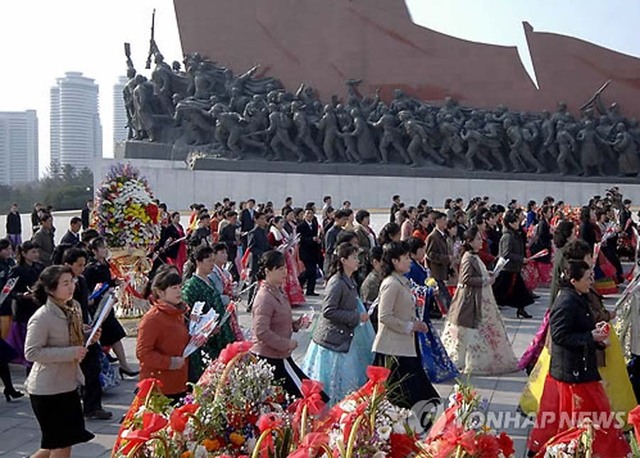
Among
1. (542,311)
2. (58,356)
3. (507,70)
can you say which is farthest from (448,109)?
(58,356)

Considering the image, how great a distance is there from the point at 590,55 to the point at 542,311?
51.9 ft

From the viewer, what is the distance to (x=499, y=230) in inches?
433

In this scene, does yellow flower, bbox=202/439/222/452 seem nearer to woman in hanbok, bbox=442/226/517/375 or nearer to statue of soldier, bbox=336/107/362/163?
woman in hanbok, bbox=442/226/517/375

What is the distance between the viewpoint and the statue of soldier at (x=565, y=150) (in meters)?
20.8

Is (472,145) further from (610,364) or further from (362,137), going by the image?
(610,364)

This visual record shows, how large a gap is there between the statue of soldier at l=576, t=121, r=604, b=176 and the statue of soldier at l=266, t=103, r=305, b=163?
7959 mm

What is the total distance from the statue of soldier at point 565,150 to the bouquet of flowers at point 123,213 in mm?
15488

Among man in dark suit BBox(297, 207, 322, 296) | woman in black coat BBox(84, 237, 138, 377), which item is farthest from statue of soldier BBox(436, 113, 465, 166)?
woman in black coat BBox(84, 237, 138, 377)

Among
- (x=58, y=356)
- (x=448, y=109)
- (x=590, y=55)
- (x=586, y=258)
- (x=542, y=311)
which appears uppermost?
(x=590, y=55)

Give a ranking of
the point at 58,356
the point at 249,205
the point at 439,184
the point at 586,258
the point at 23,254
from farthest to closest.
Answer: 1. the point at 439,184
2. the point at 249,205
3. the point at 23,254
4. the point at 586,258
5. the point at 58,356

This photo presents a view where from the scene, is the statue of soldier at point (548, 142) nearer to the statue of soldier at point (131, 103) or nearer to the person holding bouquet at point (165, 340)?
the statue of soldier at point (131, 103)

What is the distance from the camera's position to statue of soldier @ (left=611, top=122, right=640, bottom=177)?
20531 millimetres

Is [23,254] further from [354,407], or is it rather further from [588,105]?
[588,105]

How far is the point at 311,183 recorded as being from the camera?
73.1ft
